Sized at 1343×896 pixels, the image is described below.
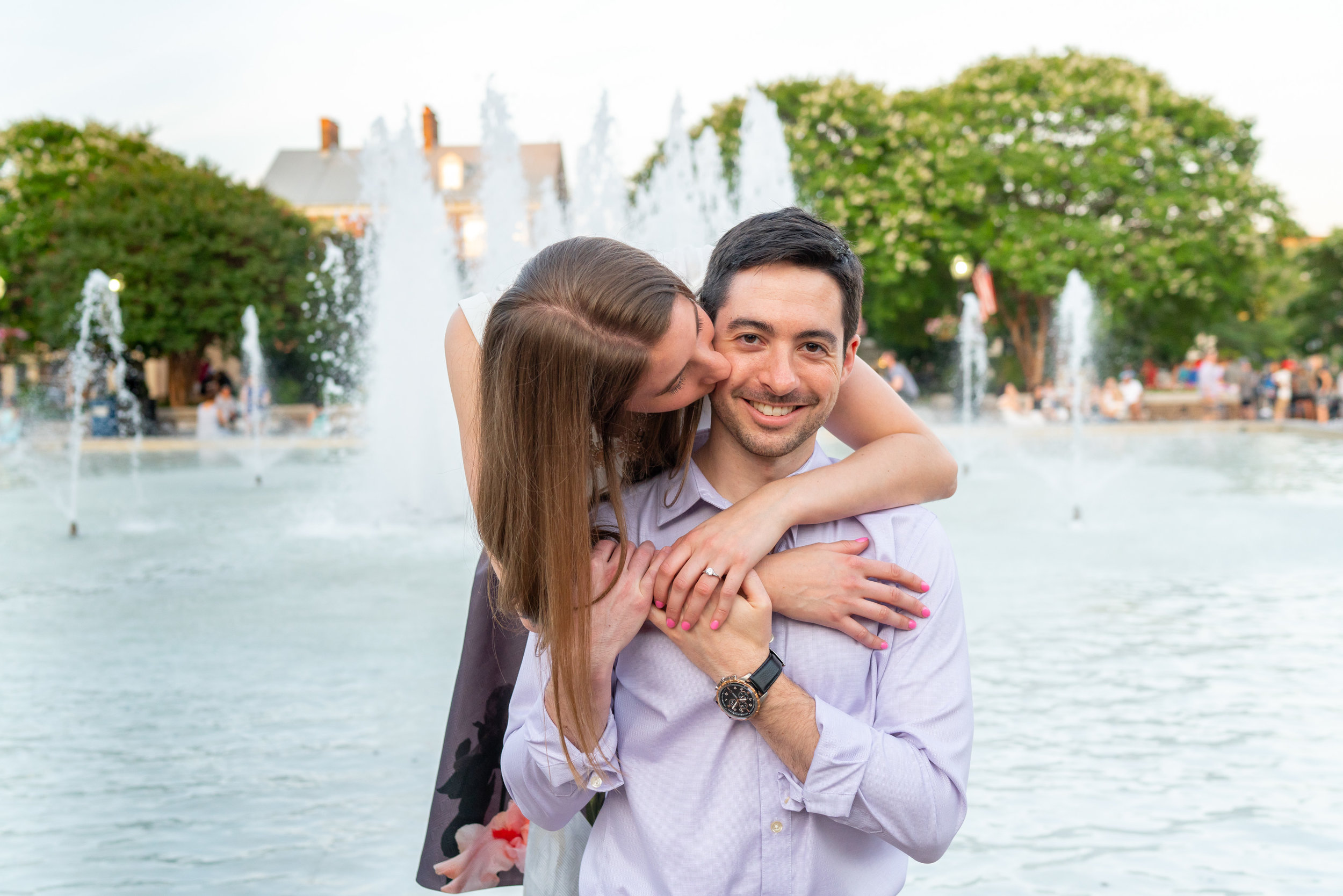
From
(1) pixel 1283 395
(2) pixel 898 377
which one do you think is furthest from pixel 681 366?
(1) pixel 1283 395

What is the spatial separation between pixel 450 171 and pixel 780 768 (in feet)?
217

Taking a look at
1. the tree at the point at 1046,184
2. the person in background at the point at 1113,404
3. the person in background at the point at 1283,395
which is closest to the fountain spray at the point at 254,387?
the tree at the point at 1046,184

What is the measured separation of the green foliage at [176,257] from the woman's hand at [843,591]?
125 ft

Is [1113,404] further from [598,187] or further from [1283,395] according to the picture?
[598,187]

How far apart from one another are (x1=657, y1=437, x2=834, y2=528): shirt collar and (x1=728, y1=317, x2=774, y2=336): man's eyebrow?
289mm

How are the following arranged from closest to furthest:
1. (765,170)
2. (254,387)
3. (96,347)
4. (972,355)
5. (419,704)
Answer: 1. (419,704)
2. (765,170)
3. (254,387)
4. (96,347)
5. (972,355)

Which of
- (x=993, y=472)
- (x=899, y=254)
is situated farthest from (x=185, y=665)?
(x=899, y=254)

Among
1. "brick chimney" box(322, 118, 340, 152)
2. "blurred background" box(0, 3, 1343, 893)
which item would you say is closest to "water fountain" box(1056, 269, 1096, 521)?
"blurred background" box(0, 3, 1343, 893)

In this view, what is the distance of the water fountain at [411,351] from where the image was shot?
46.0 feet

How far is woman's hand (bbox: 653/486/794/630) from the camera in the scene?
6.29ft

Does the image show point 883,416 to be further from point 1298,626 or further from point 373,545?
point 373,545

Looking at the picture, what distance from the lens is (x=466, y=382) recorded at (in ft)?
7.35

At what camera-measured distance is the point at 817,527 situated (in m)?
2.18

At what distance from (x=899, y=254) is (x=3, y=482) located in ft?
79.3
